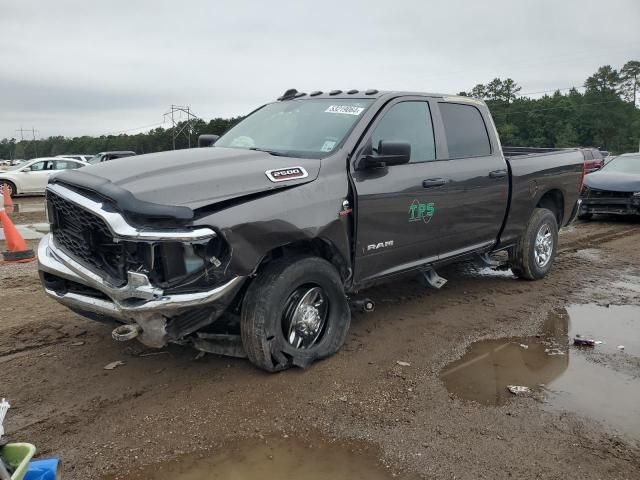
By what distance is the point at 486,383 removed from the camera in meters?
3.86

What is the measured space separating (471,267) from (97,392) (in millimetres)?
5201

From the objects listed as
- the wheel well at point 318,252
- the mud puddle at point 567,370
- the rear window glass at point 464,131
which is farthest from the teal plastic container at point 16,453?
the rear window glass at point 464,131

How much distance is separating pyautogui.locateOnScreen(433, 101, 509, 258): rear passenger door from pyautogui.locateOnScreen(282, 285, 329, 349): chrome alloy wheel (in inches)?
61.3

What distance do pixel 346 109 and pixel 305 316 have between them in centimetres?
182

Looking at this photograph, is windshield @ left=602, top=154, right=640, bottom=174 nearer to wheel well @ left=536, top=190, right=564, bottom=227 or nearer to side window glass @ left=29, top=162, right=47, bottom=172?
wheel well @ left=536, top=190, right=564, bottom=227

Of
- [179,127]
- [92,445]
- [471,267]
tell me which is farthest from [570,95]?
[92,445]

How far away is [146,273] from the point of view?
320 cm

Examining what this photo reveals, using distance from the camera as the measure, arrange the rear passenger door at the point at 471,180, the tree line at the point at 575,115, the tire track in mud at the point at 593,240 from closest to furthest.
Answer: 1. the rear passenger door at the point at 471,180
2. the tire track in mud at the point at 593,240
3. the tree line at the point at 575,115

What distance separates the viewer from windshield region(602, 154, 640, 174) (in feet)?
39.4

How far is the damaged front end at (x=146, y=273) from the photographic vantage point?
10.4ft

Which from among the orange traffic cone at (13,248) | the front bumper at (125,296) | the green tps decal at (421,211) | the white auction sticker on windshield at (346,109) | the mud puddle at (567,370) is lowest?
the mud puddle at (567,370)

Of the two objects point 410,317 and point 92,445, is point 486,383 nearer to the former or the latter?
point 410,317

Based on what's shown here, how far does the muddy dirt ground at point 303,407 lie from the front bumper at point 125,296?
62 cm

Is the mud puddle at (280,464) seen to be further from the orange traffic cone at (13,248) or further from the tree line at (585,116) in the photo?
the tree line at (585,116)
